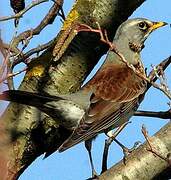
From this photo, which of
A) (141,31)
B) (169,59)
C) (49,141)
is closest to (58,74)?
(49,141)

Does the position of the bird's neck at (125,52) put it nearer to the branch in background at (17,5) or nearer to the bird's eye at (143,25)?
the bird's eye at (143,25)

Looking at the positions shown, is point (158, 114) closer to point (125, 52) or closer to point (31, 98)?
point (31, 98)

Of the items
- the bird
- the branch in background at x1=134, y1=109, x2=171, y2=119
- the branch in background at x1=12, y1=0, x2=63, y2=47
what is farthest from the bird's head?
the branch in background at x1=134, y1=109, x2=171, y2=119

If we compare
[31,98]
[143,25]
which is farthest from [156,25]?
[31,98]

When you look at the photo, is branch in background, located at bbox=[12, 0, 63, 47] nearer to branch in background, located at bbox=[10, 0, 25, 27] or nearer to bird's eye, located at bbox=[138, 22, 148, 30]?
branch in background, located at bbox=[10, 0, 25, 27]

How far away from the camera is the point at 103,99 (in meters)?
4.50

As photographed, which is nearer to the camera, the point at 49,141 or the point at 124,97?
the point at 49,141

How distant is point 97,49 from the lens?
3.61 m

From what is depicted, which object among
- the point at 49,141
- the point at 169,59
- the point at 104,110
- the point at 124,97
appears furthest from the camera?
the point at 124,97

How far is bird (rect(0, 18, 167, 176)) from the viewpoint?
3.80 metres

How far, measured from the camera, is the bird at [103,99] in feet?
12.5

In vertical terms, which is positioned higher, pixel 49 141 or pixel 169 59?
Answer: pixel 169 59

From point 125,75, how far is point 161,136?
217 cm

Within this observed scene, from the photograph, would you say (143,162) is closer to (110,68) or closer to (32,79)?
(32,79)
